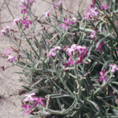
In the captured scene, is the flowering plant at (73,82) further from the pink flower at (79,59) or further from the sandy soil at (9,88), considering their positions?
the pink flower at (79,59)

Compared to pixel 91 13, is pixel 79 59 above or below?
below

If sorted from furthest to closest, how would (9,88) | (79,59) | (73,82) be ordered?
(9,88) < (73,82) < (79,59)

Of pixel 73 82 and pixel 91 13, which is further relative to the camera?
pixel 91 13

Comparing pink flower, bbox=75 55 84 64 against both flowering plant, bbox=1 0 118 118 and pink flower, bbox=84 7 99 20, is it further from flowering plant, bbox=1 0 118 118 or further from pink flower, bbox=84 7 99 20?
pink flower, bbox=84 7 99 20

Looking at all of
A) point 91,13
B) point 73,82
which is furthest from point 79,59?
point 91,13

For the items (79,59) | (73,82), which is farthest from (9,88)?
(79,59)

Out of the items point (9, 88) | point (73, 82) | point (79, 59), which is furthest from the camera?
point (9, 88)

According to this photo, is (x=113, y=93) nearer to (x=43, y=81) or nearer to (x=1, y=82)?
(x=43, y=81)

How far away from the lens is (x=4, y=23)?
96.8 inches

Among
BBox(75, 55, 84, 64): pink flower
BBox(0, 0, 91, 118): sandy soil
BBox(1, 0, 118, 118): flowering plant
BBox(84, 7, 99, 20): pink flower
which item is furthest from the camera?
BBox(84, 7, 99, 20): pink flower

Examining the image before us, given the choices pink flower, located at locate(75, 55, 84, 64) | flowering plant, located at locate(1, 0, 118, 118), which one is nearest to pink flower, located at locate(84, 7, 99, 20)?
flowering plant, located at locate(1, 0, 118, 118)

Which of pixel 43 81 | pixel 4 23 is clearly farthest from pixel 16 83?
pixel 4 23

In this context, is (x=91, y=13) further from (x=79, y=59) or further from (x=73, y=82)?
(x=79, y=59)

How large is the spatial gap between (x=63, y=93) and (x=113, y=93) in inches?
16.3
